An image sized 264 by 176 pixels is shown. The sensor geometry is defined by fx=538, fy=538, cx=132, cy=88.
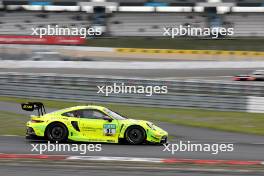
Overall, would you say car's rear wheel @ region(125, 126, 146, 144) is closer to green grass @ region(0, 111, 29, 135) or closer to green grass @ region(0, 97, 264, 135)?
green grass @ region(0, 111, 29, 135)

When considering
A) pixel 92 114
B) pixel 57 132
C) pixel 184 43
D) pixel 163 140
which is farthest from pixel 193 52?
pixel 57 132

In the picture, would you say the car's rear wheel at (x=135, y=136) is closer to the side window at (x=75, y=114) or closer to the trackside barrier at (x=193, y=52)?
the side window at (x=75, y=114)

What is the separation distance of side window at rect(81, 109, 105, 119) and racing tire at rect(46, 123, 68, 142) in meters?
0.55

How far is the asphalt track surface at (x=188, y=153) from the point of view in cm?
1095

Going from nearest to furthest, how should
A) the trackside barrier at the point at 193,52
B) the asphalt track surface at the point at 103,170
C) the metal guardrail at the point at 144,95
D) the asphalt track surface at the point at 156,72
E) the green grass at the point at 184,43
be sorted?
the asphalt track surface at the point at 103,170 → the metal guardrail at the point at 144,95 → the asphalt track surface at the point at 156,72 → the trackside barrier at the point at 193,52 → the green grass at the point at 184,43

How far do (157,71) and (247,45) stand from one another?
10.4 metres

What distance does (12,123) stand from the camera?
16250mm

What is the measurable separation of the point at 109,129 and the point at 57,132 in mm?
1225

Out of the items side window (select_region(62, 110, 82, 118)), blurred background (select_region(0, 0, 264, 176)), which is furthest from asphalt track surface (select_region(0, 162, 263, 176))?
side window (select_region(62, 110, 82, 118))

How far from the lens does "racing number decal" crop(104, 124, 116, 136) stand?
12.3 meters

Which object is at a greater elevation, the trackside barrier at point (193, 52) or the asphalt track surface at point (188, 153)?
the trackside barrier at point (193, 52)

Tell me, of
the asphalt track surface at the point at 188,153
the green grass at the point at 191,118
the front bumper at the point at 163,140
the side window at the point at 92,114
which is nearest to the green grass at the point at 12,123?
the green grass at the point at 191,118

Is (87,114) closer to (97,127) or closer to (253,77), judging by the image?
(97,127)

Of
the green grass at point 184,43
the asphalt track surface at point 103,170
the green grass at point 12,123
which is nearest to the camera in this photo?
the asphalt track surface at point 103,170
